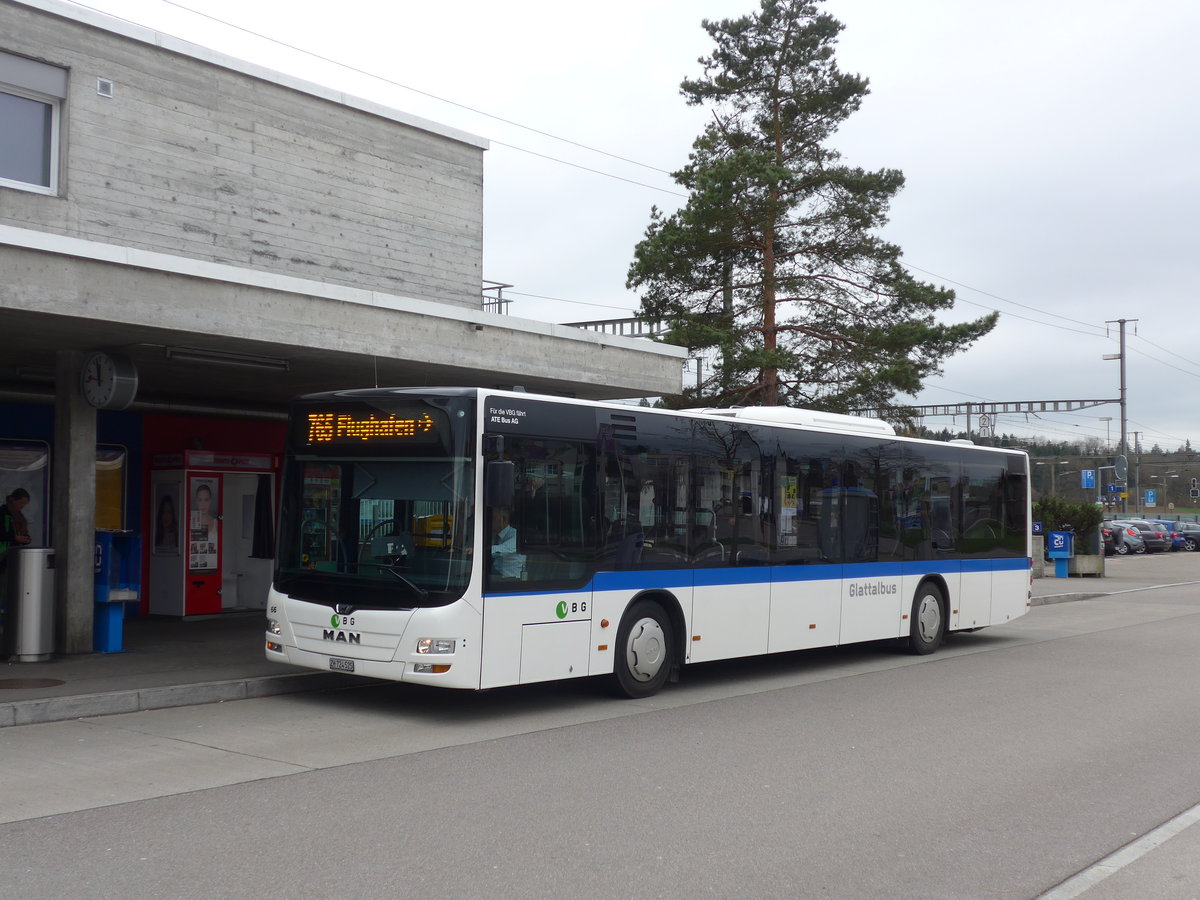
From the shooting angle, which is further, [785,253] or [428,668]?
[785,253]

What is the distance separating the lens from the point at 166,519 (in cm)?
1730

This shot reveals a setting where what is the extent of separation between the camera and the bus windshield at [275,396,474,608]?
385 inches

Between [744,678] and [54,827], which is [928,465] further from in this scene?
[54,827]

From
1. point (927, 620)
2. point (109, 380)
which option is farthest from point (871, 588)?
point (109, 380)

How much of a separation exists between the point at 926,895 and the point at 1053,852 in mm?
1169

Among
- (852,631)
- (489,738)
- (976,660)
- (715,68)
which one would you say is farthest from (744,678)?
(715,68)

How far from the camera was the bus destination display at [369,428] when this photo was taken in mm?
10055

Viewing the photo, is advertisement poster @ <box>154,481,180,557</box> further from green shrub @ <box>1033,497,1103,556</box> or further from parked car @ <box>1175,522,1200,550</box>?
parked car @ <box>1175,522,1200,550</box>

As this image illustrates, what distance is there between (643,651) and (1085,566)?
1043 inches

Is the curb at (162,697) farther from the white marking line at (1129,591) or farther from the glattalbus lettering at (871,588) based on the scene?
the white marking line at (1129,591)

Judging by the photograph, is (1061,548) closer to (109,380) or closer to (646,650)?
(646,650)

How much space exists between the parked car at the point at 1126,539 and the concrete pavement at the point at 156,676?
46.6 m

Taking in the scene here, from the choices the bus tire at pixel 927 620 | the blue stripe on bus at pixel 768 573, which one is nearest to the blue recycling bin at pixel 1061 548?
the blue stripe on bus at pixel 768 573

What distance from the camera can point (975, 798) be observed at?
24.2ft
